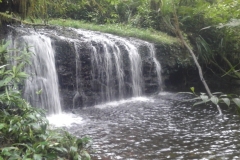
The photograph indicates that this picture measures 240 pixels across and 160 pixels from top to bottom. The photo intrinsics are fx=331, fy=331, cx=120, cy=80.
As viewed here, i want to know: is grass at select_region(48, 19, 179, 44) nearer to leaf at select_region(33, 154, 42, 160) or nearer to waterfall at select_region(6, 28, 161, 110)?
waterfall at select_region(6, 28, 161, 110)

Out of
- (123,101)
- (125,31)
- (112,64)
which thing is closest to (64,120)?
(123,101)

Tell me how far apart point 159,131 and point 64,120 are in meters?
2.50

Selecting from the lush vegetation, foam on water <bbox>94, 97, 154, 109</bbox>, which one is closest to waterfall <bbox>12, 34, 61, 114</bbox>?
the lush vegetation

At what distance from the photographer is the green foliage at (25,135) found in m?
3.99

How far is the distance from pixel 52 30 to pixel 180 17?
6.30 m

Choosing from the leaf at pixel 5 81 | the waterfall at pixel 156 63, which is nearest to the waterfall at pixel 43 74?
the leaf at pixel 5 81

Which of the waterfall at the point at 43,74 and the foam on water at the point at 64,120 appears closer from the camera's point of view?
the foam on water at the point at 64,120

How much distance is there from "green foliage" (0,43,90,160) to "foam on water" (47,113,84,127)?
9.73 feet

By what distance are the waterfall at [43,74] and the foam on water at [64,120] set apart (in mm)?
295

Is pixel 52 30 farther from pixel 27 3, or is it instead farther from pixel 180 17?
pixel 180 17

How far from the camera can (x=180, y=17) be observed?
14.6 m

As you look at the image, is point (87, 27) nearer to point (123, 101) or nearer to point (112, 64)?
point (112, 64)

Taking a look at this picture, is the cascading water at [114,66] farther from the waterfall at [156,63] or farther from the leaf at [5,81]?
the leaf at [5,81]

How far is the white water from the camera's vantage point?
884 cm
